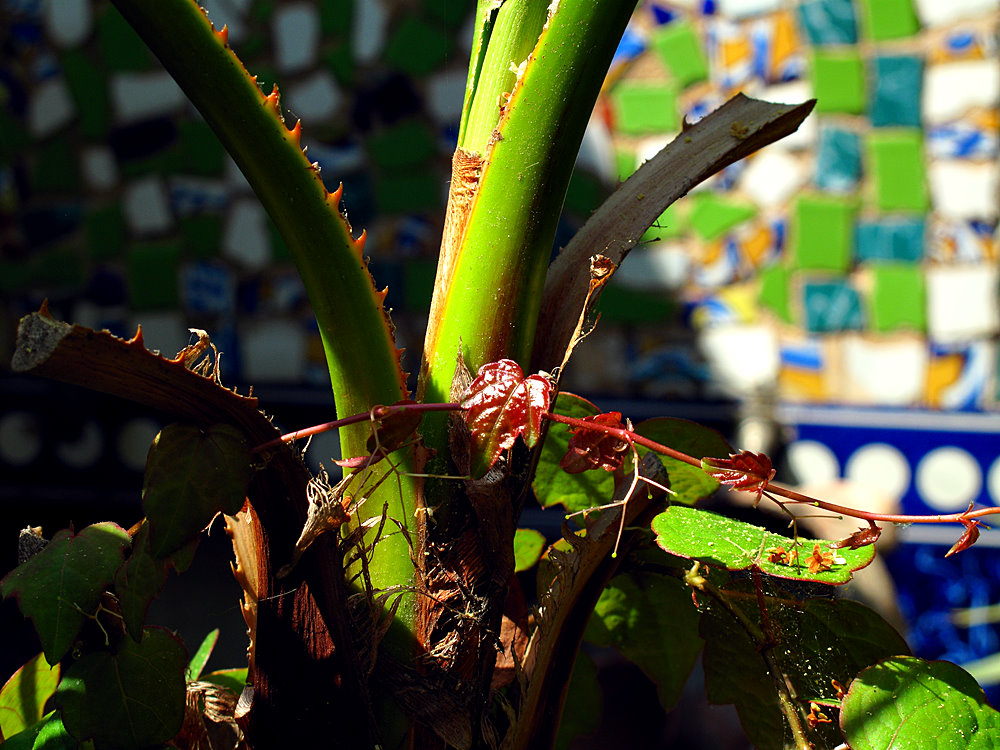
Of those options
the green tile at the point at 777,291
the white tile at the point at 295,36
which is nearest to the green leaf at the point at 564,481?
the green tile at the point at 777,291

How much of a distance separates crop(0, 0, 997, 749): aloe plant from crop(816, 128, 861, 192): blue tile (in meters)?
1.48

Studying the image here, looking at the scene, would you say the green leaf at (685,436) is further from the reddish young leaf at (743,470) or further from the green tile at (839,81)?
the green tile at (839,81)

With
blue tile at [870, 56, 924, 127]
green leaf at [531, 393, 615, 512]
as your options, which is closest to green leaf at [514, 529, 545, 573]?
green leaf at [531, 393, 615, 512]

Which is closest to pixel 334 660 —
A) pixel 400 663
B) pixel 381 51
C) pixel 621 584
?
pixel 400 663

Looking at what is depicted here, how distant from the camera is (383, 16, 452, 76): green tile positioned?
6.38 feet

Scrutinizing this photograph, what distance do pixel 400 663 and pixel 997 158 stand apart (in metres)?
1.71

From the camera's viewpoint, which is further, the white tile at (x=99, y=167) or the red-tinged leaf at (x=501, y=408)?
the white tile at (x=99, y=167)

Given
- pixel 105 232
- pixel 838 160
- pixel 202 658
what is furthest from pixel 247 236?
pixel 202 658

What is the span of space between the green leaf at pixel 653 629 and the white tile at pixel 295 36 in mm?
1847

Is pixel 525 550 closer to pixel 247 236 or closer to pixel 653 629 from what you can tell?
pixel 653 629

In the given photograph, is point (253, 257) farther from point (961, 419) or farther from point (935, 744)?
point (935, 744)

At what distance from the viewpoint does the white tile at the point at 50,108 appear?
213 cm

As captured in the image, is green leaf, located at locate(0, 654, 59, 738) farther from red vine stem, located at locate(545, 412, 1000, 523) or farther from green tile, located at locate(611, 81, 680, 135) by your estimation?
green tile, located at locate(611, 81, 680, 135)

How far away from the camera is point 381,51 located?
77.6 inches
